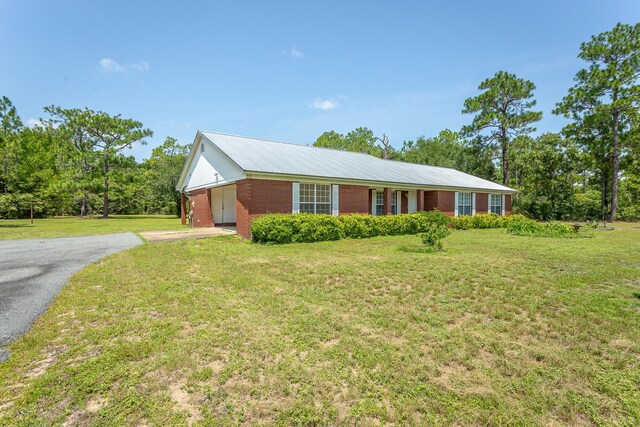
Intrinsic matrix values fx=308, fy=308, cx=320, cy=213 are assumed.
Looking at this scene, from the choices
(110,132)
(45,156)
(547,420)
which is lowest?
(547,420)

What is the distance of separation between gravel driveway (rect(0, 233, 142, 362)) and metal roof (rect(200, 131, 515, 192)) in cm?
625

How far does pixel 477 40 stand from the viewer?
501 inches

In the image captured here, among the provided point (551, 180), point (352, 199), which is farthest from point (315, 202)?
point (551, 180)

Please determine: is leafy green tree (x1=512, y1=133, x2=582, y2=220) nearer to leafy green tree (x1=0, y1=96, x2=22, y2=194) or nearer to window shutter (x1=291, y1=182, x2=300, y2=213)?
window shutter (x1=291, y1=182, x2=300, y2=213)

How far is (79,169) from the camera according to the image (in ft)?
118

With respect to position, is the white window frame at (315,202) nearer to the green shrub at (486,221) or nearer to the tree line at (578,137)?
the green shrub at (486,221)

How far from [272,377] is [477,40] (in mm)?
14837

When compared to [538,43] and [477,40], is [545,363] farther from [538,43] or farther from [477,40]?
[538,43]

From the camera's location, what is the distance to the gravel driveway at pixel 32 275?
14.4 ft

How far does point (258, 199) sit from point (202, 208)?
7662 millimetres

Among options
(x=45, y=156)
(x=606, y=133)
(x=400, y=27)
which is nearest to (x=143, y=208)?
(x=45, y=156)

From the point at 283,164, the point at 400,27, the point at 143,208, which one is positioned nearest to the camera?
the point at 400,27

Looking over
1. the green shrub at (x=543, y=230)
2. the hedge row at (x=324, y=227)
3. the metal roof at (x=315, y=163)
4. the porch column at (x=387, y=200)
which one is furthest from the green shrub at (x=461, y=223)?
the porch column at (x=387, y=200)

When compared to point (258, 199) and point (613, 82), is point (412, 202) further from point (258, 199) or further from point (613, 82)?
point (613, 82)
